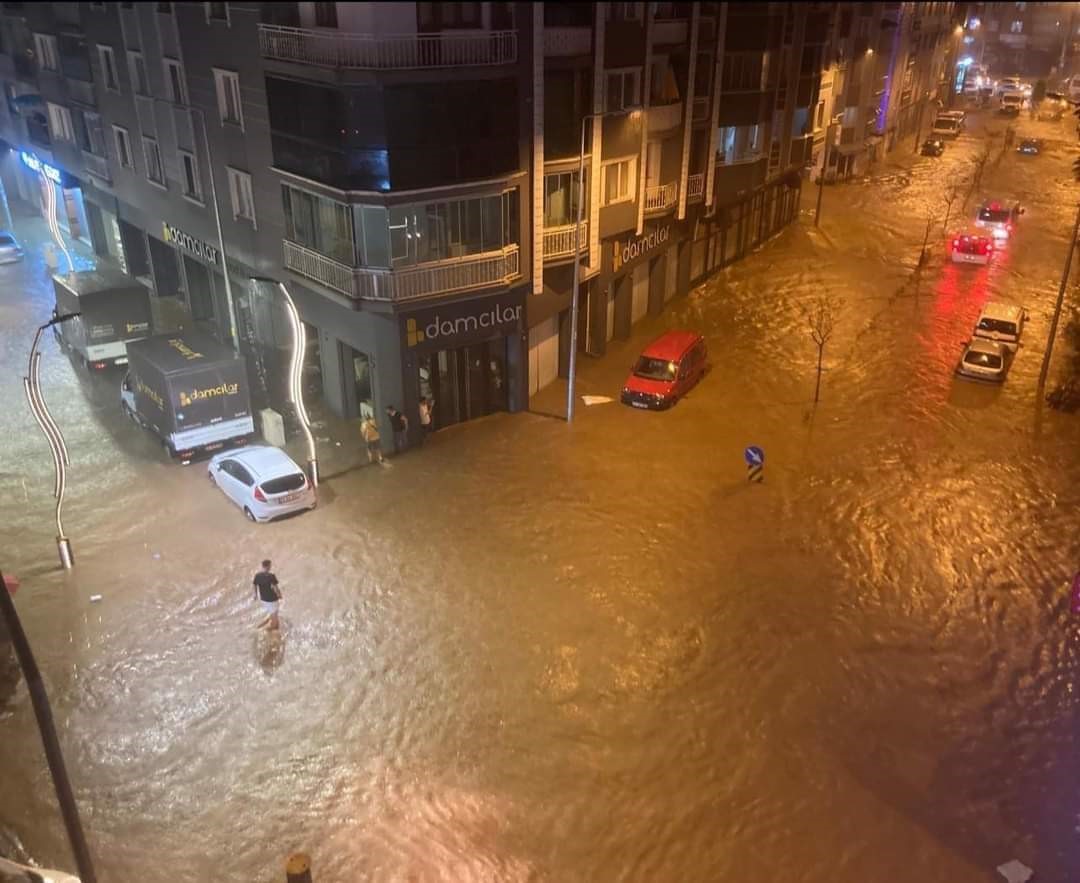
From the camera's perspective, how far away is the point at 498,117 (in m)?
24.9

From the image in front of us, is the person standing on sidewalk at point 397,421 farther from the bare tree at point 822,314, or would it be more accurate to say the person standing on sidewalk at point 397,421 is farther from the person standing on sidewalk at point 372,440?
the bare tree at point 822,314

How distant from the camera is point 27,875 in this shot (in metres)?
12.9

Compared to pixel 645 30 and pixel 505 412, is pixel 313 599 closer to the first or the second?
pixel 505 412

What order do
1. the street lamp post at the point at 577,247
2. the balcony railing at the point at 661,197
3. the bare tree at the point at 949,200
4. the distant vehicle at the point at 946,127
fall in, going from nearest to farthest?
the street lamp post at the point at 577,247, the balcony railing at the point at 661,197, the bare tree at the point at 949,200, the distant vehicle at the point at 946,127

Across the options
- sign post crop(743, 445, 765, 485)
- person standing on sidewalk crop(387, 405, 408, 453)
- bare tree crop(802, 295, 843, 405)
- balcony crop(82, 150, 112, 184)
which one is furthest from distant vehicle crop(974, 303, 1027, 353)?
balcony crop(82, 150, 112, 184)

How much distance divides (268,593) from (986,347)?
89.2 feet

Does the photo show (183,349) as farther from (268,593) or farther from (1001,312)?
(1001,312)

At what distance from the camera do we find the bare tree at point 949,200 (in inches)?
2149

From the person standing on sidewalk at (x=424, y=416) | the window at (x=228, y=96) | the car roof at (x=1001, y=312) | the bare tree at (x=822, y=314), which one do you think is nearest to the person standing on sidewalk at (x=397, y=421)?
the person standing on sidewalk at (x=424, y=416)

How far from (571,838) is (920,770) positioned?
21.7 ft

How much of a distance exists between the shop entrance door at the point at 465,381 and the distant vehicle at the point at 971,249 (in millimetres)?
30242

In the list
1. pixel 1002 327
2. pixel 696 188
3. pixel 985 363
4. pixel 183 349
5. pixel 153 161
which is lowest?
pixel 985 363

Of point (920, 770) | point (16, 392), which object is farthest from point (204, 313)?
point (920, 770)

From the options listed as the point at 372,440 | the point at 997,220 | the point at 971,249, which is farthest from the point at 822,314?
the point at 997,220
